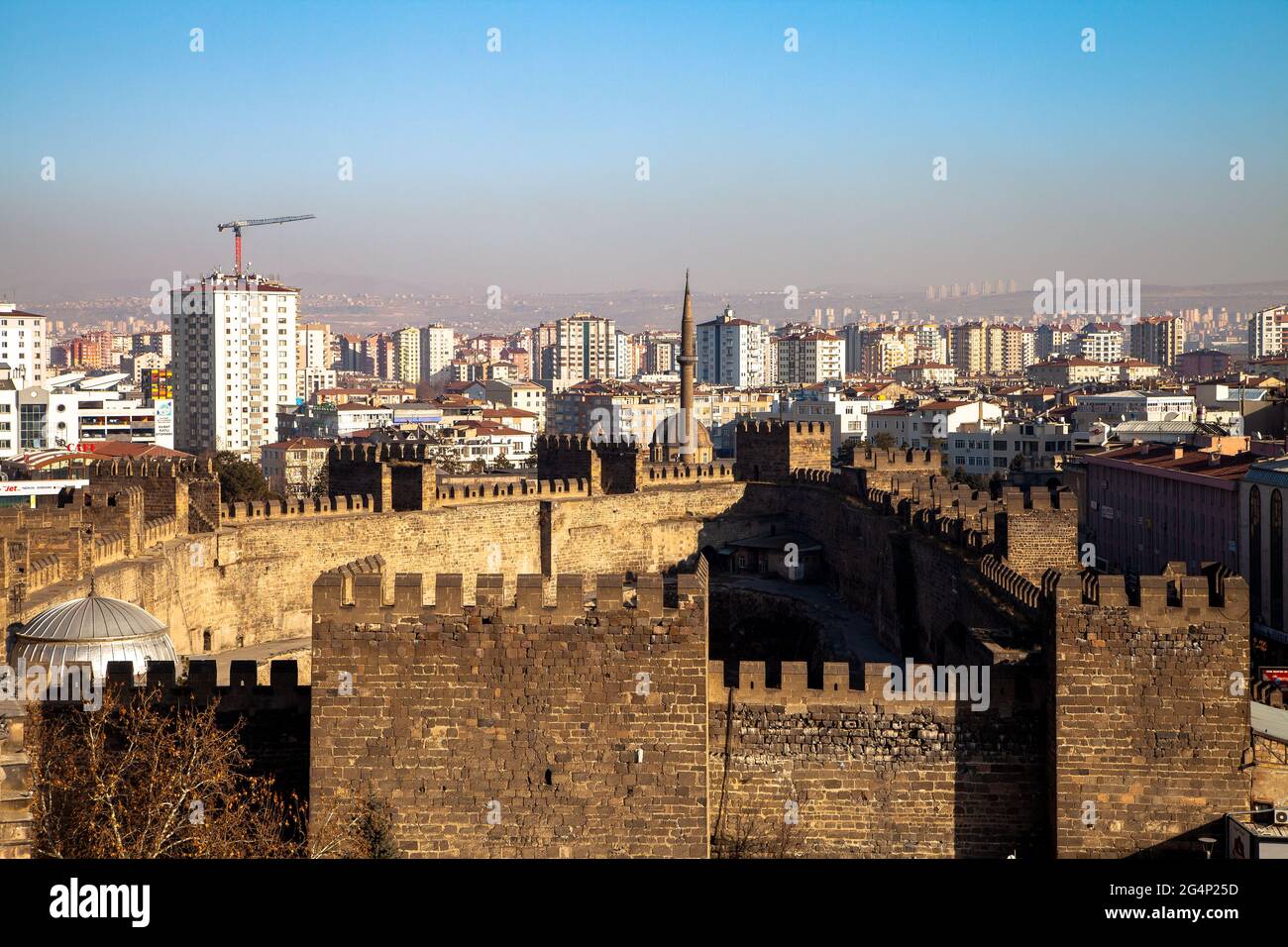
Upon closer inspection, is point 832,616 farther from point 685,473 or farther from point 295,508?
point 295,508

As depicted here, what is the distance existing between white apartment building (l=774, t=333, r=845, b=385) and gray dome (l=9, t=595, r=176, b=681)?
6067 inches

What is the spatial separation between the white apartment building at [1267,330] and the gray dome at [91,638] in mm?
131411

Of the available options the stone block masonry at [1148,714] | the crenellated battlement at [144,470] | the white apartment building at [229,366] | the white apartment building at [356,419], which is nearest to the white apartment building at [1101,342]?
the white apartment building at [229,366]

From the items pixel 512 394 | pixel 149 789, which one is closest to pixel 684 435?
pixel 149 789

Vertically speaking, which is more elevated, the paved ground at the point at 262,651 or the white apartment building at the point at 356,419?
the white apartment building at the point at 356,419

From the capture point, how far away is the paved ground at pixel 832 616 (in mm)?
23641

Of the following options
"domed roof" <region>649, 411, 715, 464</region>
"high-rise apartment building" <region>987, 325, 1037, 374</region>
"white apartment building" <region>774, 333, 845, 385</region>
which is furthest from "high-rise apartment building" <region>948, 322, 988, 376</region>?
"domed roof" <region>649, 411, 715, 464</region>

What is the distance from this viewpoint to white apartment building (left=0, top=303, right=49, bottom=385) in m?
117

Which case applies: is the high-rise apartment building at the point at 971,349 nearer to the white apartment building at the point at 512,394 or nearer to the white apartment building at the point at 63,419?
the white apartment building at the point at 512,394

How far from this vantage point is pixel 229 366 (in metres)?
119

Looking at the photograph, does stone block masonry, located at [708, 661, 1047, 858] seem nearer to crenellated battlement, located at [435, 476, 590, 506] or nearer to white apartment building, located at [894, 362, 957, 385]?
crenellated battlement, located at [435, 476, 590, 506]
